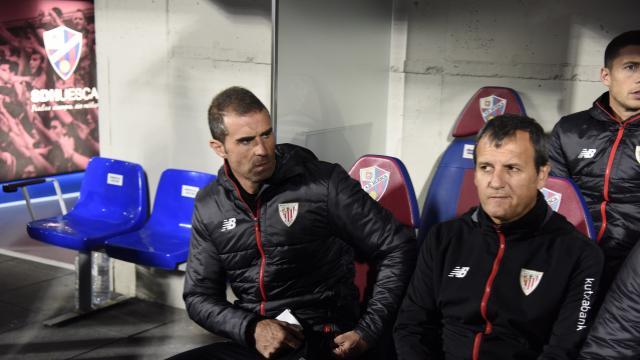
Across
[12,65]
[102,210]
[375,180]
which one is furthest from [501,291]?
[12,65]

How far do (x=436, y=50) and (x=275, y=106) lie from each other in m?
1.83

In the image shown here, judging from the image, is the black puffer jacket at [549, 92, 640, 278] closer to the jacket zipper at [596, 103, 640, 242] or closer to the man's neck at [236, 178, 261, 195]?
the jacket zipper at [596, 103, 640, 242]

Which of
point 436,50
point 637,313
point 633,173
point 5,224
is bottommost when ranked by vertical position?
point 5,224

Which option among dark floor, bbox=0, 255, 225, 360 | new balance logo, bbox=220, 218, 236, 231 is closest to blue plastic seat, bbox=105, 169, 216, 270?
dark floor, bbox=0, 255, 225, 360

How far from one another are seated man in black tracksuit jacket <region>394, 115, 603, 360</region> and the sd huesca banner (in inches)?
239

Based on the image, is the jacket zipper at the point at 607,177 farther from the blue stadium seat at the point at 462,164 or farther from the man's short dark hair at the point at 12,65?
the man's short dark hair at the point at 12,65

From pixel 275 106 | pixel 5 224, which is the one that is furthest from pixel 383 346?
pixel 5 224

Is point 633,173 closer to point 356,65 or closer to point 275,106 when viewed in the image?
point 275,106

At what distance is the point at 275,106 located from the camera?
2.78 meters

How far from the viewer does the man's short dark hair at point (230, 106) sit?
2068 mm

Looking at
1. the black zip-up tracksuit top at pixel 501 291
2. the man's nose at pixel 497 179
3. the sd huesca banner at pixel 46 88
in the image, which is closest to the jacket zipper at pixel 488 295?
the black zip-up tracksuit top at pixel 501 291

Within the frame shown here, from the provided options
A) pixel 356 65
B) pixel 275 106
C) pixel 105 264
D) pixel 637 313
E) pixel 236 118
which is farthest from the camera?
pixel 105 264

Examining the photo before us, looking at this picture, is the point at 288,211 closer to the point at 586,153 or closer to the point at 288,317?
the point at 288,317

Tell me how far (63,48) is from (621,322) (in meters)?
7.01
